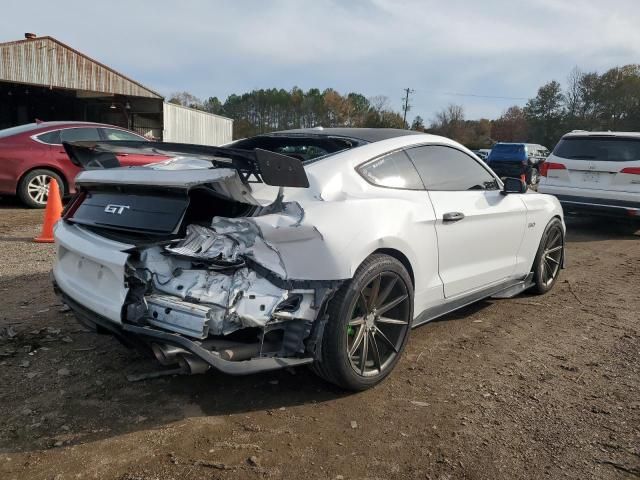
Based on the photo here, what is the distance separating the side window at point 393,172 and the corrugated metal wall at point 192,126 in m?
20.6

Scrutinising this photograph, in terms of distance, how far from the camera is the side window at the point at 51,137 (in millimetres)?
8578

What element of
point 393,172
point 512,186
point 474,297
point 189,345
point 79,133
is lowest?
point 474,297

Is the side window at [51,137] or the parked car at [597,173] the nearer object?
the parked car at [597,173]

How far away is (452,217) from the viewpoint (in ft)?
11.6

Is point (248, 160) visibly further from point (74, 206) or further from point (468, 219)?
point (468, 219)

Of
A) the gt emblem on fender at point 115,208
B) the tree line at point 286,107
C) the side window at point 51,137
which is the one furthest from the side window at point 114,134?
the tree line at point 286,107

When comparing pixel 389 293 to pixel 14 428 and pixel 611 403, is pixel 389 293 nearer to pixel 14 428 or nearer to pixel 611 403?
pixel 611 403

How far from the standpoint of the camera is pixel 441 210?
347cm

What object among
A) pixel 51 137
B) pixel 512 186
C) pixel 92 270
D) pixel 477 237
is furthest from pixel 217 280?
pixel 51 137

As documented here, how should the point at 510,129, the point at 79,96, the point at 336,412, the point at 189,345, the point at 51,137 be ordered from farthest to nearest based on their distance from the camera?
the point at 510,129
the point at 79,96
the point at 51,137
the point at 336,412
the point at 189,345

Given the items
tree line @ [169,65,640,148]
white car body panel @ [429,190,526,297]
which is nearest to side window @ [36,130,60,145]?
white car body panel @ [429,190,526,297]

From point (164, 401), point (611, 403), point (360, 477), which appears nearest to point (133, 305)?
point (164, 401)

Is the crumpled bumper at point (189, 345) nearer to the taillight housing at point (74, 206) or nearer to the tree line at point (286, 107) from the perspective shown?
the taillight housing at point (74, 206)

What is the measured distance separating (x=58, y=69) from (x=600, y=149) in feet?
68.9
